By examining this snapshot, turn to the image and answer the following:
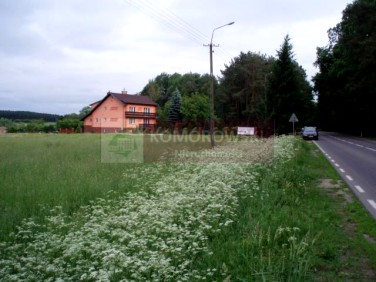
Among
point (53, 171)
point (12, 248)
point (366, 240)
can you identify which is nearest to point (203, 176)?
point (366, 240)

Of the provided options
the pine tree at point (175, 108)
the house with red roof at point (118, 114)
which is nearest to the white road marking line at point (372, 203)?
the house with red roof at point (118, 114)

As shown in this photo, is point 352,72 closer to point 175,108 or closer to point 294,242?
point 175,108

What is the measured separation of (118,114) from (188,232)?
200 feet

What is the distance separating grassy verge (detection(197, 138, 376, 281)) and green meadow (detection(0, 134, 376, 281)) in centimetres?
2

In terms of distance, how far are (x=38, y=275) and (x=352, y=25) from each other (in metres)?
45.0

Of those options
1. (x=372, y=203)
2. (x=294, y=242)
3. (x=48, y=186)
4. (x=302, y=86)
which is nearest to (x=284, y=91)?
(x=302, y=86)

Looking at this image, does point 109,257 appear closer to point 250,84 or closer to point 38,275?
point 38,275

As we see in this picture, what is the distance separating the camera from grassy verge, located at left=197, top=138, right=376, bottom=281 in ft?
15.4

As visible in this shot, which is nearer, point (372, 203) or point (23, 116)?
point (372, 203)

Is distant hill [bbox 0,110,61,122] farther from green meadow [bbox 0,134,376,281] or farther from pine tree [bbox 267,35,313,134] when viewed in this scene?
green meadow [bbox 0,134,376,281]

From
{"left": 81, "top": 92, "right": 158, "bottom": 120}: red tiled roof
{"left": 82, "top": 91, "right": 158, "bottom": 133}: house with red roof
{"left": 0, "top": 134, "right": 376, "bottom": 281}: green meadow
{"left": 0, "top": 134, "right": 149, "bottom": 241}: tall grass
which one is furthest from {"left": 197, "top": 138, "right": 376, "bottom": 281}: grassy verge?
{"left": 81, "top": 92, "right": 158, "bottom": 120}: red tiled roof

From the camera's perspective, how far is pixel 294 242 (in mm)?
5141

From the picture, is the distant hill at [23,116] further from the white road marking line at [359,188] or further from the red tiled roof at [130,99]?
the white road marking line at [359,188]

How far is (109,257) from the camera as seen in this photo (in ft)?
14.1
